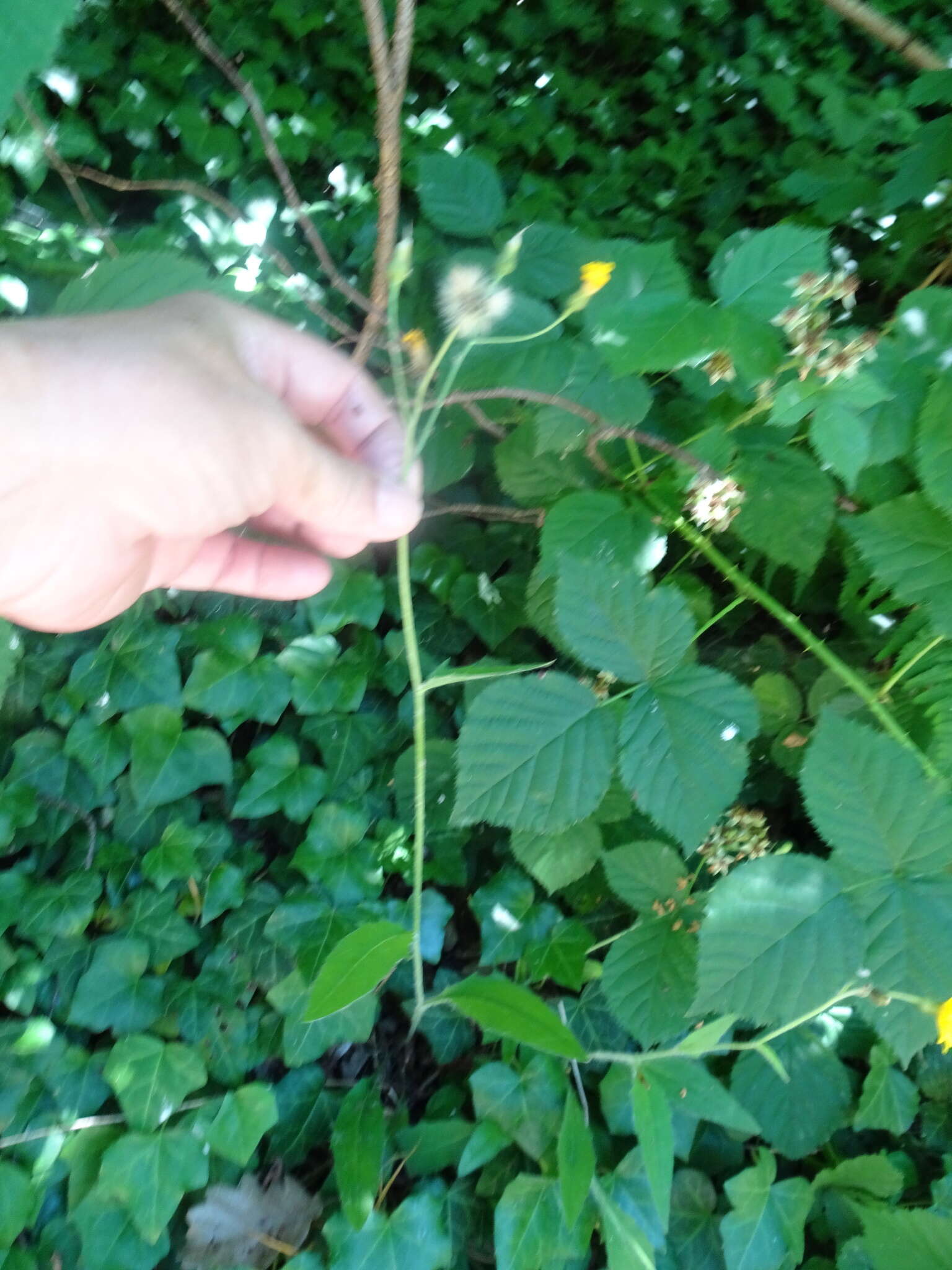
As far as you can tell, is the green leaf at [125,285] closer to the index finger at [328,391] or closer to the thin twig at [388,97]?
the index finger at [328,391]

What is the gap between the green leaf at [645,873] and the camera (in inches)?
40.1

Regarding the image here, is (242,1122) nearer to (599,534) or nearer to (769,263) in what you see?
(599,534)

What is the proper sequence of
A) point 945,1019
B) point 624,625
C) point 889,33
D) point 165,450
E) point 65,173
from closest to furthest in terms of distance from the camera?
point 165,450 → point 945,1019 → point 624,625 → point 65,173 → point 889,33

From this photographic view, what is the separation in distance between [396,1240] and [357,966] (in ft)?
1.30

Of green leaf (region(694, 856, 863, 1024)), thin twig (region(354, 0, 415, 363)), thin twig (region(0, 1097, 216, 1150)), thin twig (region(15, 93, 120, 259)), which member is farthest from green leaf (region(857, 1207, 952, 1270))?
thin twig (region(15, 93, 120, 259))

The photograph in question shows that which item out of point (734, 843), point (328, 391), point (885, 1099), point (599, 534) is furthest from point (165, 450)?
point (885, 1099)

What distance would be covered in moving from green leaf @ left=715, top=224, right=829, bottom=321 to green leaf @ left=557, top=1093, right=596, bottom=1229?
977 millimetres

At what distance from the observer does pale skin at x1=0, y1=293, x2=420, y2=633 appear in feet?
2.03

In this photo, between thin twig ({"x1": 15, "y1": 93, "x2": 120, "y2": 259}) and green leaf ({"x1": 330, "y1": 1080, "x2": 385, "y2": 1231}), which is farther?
thin twig ({"x1": 15, "y1": 93, "x2": 120, "y2": 259})

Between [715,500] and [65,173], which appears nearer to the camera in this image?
[715,500]

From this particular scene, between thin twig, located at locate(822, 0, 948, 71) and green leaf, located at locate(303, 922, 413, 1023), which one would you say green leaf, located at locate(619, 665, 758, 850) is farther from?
thin twig, located at locate(822, 0, 948, 71)

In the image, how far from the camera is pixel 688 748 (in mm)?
844

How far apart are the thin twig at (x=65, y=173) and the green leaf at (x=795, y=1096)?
147 centimetres

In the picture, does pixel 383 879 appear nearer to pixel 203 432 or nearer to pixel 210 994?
pixel 210 994
